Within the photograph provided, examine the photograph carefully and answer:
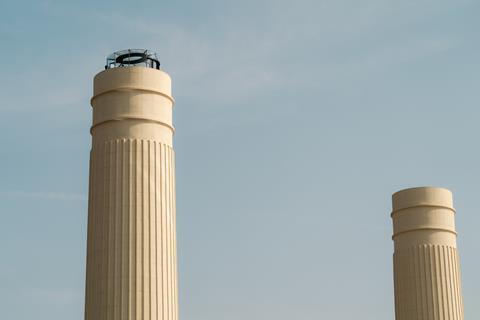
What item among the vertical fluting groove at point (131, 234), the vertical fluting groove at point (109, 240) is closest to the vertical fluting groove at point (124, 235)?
the vertical fluting groove at point (131, 234)

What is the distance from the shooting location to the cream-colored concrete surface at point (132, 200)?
43.9 meters

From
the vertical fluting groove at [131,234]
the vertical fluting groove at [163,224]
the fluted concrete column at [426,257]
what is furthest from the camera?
the fluted concrete column at [426,257]

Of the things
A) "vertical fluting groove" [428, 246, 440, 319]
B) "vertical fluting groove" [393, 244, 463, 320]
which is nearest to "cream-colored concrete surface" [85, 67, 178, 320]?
"vertical fluting groove" [393, 244, 463, 320]

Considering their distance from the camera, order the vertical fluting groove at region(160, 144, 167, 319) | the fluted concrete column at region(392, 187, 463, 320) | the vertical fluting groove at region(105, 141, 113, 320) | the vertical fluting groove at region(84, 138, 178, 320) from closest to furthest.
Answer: the vertical fluting groove at region(105, 141, 113, 320) < the vertical fluting groove at region(84, 138, 178, 320) < the vertical fluting groove at region(160, 144, 167, 319) < the fluted concrete column at region(392, 187, 463, 320)

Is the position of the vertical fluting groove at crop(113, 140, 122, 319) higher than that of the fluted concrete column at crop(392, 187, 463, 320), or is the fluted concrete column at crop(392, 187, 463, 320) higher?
the fluted concrete column at crop(392, 187, 463, 320)

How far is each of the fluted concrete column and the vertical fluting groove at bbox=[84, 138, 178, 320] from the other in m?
26.3

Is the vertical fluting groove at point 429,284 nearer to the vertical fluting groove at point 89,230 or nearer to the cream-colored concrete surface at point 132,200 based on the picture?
the cream-colored concrete surface at point 132,200

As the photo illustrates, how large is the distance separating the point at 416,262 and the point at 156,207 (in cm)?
2787

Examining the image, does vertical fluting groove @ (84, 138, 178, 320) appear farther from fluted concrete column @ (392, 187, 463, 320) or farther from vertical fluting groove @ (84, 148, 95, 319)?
fluted concrete column @ (392, 187, 463, 320)

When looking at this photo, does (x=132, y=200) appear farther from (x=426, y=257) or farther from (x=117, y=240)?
(x=426, y=257)

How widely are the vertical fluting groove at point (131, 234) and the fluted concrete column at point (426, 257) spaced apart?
26.3 m

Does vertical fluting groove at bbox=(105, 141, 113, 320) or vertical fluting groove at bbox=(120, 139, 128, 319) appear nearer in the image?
vertical fluting groove at bbox=(120, 139, 128, 319)

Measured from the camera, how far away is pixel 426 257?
66688mm

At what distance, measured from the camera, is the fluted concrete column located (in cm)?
6600
